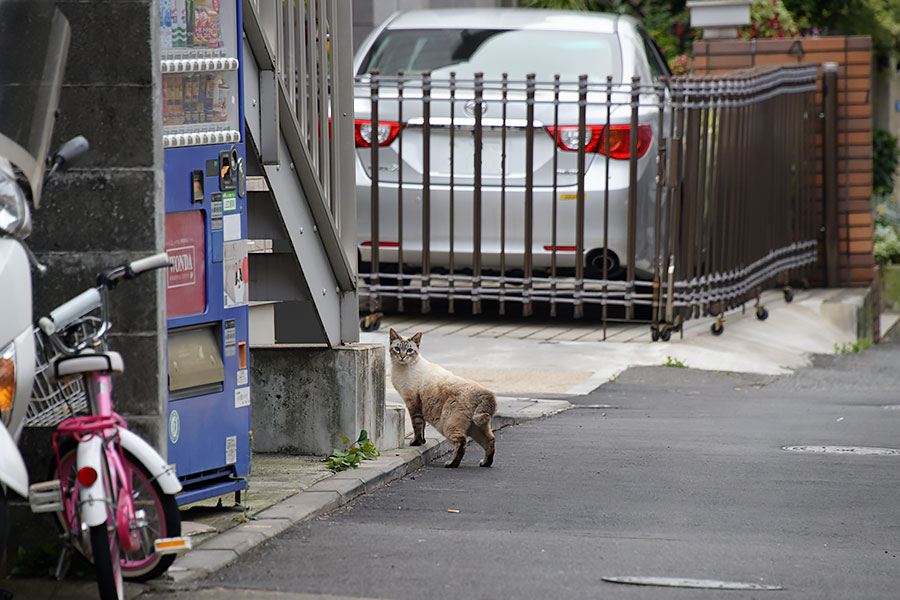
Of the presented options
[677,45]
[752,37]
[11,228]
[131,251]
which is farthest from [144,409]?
[677,45]

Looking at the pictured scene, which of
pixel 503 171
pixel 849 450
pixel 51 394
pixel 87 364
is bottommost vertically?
pixel 849 450

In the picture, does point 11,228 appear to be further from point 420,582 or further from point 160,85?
point 420,582

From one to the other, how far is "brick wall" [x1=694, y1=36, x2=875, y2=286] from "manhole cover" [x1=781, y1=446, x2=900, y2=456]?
7.57 meters

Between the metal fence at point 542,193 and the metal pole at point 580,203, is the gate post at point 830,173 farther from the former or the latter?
the metal pole at point 580,203

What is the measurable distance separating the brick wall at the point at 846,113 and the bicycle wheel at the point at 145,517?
11.3 meters

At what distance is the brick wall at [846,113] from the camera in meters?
14.9

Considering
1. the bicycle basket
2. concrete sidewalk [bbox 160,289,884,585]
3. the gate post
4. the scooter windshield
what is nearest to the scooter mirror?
the scooter windshield

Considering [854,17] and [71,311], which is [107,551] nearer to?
[71,311]

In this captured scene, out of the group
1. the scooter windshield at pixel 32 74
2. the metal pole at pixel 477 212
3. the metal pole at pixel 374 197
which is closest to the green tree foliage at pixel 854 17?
the metal pole at pixel 477 212

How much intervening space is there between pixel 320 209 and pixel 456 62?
19.2 feet

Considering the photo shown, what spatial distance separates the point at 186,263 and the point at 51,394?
91 centimetres

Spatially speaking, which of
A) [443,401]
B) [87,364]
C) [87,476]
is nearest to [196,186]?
[87,364]

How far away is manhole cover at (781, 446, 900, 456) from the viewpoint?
7.80 metres

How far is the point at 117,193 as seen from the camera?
478cm
